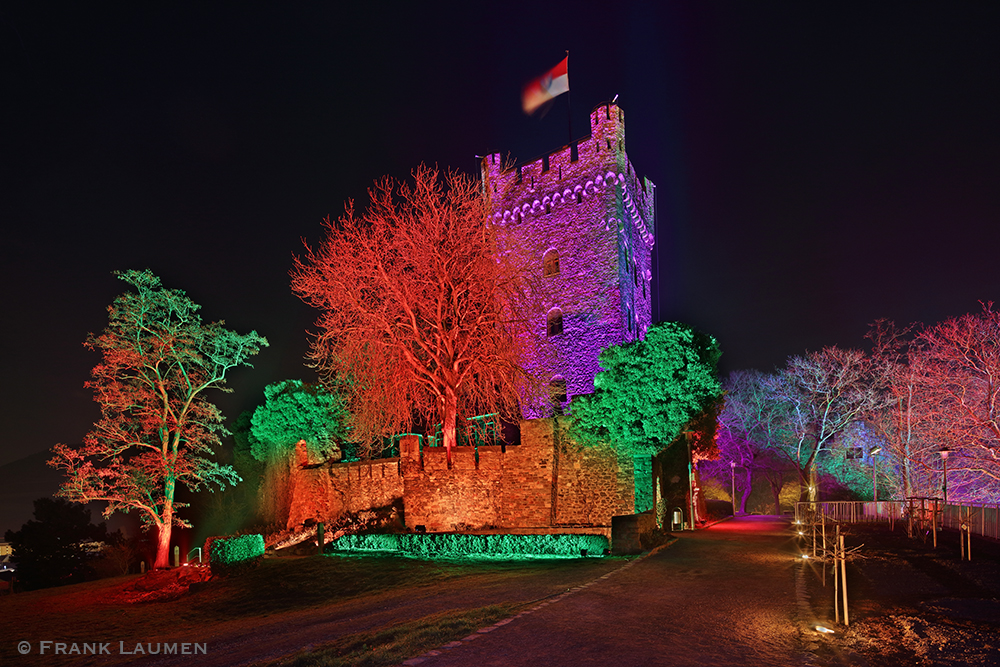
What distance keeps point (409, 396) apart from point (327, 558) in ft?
17.5

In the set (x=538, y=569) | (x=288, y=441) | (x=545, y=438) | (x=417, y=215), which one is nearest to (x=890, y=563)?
(x=538, y=569)

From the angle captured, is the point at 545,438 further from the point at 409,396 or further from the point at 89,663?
the point at 89,663

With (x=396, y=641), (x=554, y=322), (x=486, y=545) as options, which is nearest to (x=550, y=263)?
(x=554, y=322)

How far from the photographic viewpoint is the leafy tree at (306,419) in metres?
28.2

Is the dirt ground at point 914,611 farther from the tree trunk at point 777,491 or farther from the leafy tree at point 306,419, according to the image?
the tree trunk at point 777,491

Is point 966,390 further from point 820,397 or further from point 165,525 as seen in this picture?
point 165,525

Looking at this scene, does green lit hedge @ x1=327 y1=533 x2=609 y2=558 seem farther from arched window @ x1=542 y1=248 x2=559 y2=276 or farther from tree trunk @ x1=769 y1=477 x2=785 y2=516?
tree trunk @ x1=769 y1=477 x2=785 y2=516

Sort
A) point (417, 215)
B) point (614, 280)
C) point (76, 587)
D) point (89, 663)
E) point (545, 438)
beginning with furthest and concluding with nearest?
point (614, 280)
point (545, 438)
point (417, 215)
point (76, 587)
point (89, 663)

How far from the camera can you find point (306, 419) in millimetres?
28391

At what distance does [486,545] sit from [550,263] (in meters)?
14.1

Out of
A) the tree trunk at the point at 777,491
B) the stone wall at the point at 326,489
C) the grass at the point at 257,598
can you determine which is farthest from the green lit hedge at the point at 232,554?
the tree trunk at the point at 777,491

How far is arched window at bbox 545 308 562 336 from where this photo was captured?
1000 inches

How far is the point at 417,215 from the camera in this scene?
61.6 feet

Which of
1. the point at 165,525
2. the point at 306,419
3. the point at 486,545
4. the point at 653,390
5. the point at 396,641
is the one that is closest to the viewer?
the point at 396,641
